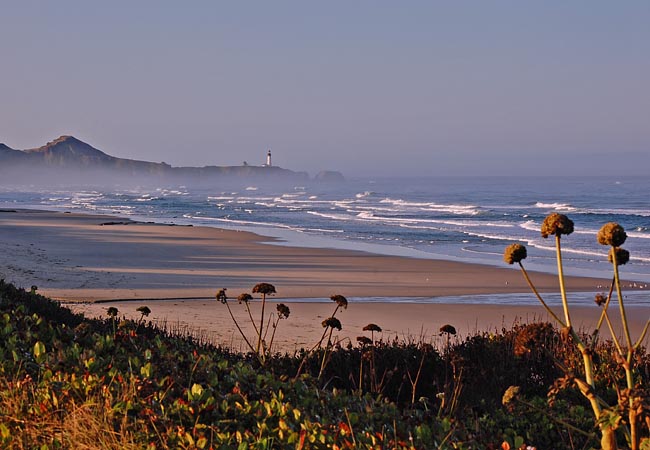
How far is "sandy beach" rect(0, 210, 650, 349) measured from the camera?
13383mm

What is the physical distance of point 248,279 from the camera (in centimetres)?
1995

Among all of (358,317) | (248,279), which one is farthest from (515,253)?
(248,279)

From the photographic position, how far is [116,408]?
13.6ft

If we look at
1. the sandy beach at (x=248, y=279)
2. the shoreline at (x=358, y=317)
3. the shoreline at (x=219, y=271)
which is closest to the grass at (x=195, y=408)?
the sandy beach at (x=248, y=279)

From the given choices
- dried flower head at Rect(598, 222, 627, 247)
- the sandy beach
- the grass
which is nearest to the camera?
dried flower head at Rect(598, 222, 627, 247)

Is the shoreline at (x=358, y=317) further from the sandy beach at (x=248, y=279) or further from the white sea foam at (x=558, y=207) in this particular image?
the white sea foam at (x=558, y=207)

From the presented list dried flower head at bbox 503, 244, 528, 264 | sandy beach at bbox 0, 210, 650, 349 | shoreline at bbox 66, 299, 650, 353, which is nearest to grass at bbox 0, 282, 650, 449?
dried flower head at bbox 503, 244, 528, 264

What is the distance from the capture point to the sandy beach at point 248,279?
13383mm

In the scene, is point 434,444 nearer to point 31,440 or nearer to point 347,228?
point 31,440

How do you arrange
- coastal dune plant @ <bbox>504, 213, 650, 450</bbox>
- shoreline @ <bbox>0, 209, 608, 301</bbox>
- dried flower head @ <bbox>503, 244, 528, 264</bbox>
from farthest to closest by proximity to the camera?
shoreline @ <bbox>0, 209, 608, 301</bbox>, dried flower head @ <bbox>503, 244, 528, 264</bbox>, coastal dune plant @ <bbox>504, 213, 650, 450</bbox>

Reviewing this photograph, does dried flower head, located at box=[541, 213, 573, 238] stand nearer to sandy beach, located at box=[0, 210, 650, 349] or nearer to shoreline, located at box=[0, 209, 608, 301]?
sandy beach, located at box=[0, 210, 650, 349]

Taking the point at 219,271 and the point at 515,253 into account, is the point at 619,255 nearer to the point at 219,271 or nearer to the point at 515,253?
the point at 515,253

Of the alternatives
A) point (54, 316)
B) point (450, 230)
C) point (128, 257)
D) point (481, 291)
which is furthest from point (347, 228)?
point (54, 316)

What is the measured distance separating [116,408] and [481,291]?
1490cm
